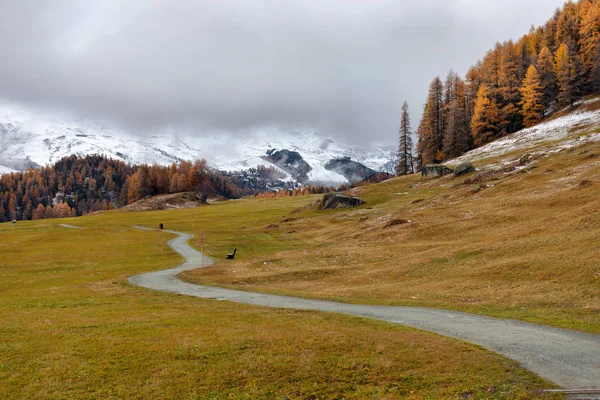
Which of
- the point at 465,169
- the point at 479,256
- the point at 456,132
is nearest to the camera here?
the point at 479,256

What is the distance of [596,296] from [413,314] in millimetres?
10026

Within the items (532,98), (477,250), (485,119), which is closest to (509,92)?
(532,98)

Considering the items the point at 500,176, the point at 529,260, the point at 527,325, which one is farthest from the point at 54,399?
the point at 500,176

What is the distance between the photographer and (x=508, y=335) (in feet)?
54.1

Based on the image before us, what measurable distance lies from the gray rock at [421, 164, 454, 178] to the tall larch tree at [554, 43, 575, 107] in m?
46.1

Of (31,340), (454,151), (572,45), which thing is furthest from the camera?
(454,151)

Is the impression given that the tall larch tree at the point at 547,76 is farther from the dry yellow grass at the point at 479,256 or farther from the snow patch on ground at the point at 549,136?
the dry yellow grass at the point at 479,256

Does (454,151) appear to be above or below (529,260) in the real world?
above

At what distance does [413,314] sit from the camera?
21.8 m

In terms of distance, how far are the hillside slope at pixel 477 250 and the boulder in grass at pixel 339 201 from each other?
11350 millimetres

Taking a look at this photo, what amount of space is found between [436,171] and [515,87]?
4624cm

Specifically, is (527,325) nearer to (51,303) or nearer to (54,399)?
(54,399)

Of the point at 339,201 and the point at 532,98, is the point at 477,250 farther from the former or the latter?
the point at 532,98

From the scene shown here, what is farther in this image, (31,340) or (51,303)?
(51,303)
